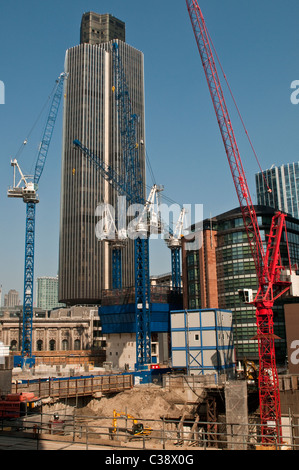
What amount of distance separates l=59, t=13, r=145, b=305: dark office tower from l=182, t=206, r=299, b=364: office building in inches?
3209

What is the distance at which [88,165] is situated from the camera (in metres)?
182

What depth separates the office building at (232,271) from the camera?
84125 millimetres

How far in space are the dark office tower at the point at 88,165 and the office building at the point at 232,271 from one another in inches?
3209

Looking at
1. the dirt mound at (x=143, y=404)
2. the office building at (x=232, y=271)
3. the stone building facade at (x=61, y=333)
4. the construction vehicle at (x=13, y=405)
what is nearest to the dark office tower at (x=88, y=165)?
the stone building facade at (x=61, y=333)

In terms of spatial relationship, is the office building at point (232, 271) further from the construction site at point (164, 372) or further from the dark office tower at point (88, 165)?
the dark office tower at point (88, 165)

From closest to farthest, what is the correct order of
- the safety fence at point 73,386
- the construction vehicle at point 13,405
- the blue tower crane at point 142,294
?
the construction vehicle at point 13,405
the safety fence at point 73,386
the blue tower crane at point 142,294

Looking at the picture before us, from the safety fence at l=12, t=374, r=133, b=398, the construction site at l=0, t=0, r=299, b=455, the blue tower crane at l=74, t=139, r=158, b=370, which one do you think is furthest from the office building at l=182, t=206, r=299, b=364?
the safety fence at l=12, t=374, r=133, b=398

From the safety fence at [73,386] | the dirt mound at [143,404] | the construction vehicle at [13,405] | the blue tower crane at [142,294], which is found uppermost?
the blue tower crane at [142,294]

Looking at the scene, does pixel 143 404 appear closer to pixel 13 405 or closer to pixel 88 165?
pixel 13 405

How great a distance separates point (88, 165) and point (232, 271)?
107871 millimetres

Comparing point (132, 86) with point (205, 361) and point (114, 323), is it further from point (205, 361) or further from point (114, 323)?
point (205, 361)

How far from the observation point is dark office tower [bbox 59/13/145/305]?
171 metres
